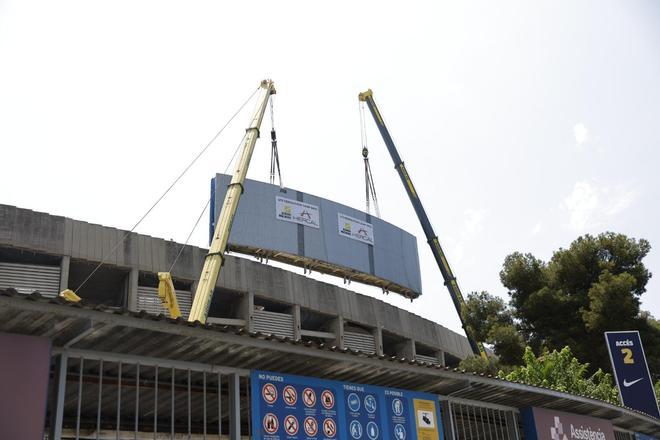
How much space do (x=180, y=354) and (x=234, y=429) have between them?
4.33 ft

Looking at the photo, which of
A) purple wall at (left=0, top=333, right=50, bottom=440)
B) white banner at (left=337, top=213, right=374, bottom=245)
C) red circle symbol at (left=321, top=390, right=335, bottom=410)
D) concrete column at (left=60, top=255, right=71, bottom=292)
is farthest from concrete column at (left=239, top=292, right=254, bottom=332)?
purple wall at (left=0, top=333, right=50, bottom=440)

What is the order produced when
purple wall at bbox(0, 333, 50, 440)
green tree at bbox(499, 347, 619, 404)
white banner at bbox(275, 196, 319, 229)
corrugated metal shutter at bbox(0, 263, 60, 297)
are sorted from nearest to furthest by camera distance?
purple wall at bbox(0, 333, 50, 440) < green tree at bbox(499, 347, 619, 404) < corrugated metal shutter at bbox(0, 263, 60, 297) < white banner at bbox(275, 196, 319, 229)

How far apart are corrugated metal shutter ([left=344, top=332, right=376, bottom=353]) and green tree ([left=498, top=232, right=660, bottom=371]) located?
7.50m

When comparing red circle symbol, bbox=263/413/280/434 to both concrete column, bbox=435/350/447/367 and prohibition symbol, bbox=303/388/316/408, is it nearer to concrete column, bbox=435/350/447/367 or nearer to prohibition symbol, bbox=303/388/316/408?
prohibition symbol, bbox=303/388/316/408

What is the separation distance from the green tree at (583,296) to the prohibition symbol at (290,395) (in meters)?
31.6

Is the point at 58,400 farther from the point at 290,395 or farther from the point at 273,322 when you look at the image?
the point at 273,322

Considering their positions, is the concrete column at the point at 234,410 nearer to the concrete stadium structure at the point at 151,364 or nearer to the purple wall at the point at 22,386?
the concrete stadium structure at the point at 151,364

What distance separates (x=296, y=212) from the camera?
40344 millimetres

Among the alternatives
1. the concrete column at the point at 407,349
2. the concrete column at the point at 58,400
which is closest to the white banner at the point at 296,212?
the concrete column at the point at 407,349

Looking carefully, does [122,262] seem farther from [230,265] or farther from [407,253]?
[407,253]

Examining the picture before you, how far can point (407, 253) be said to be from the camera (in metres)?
→ 47.2

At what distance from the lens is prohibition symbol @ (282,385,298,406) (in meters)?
9.53

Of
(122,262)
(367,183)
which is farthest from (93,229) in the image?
(367,183)

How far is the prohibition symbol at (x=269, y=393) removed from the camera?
9267 millimetres
